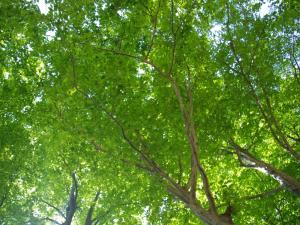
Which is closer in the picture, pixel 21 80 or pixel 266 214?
pixel 266 214

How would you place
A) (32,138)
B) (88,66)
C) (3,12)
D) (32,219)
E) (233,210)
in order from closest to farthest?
(3,12) → (233,210) → (88,66) → (32,138) → (32,219)

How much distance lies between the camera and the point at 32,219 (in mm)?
20453

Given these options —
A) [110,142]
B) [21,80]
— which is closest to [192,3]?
[110,142]

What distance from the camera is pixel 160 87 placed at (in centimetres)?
1112

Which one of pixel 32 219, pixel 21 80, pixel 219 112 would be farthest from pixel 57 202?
pixel 219 112

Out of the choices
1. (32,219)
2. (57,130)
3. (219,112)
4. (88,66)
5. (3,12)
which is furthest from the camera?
(32,219)

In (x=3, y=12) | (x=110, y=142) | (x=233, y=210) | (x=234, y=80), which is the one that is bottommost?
(x=233, y=210)

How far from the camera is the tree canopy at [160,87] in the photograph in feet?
30.7

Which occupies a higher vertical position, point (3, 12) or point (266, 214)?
point (3, 12)

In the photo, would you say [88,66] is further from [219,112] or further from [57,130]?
[219,112]

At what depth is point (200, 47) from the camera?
36.0 ft

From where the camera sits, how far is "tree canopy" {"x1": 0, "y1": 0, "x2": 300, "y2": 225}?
9.37 meters

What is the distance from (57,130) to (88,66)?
323 cm

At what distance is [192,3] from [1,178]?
11075 mm
